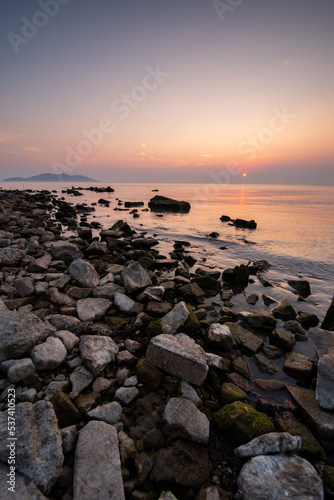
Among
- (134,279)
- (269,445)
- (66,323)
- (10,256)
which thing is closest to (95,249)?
(10,256)

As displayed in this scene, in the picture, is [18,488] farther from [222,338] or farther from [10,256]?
[10,256]

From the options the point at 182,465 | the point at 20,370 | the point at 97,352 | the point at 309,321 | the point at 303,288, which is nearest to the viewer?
the point at 182,465

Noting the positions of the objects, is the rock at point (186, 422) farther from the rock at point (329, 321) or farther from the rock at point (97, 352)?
the rock at point (329, 321)

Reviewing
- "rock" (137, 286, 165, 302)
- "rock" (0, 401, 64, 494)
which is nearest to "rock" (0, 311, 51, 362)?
"rock" (0, 401, 64, 494)

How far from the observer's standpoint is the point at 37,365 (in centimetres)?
349

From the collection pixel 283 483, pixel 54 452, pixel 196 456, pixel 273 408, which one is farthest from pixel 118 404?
pixel 273 408

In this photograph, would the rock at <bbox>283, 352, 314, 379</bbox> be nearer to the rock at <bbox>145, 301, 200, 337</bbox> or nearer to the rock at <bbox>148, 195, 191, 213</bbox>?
the rock at <bbox>145, 301, 200, 337</bbox>

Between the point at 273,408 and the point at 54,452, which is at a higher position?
the point at 54,452

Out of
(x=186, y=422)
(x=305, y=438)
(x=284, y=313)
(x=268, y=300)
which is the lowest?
(x=268, y=300)

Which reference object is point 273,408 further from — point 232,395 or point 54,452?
point 54,452

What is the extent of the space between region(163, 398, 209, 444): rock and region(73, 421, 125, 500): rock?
0.74 meters

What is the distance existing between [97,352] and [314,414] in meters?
3.53

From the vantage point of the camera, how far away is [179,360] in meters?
3.62

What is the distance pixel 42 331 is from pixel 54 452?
1888 mm
